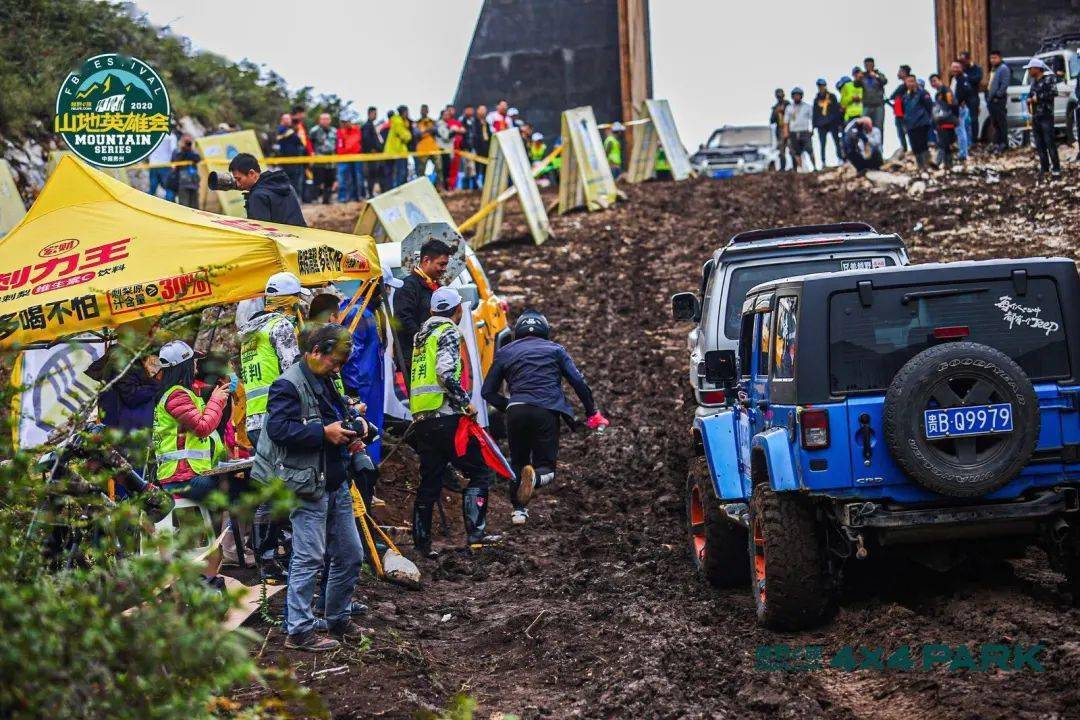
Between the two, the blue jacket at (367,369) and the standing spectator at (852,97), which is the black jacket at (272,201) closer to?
the blue jacket at (367,369)

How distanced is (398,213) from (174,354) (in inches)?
285

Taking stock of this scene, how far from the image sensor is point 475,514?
11406 millimetres

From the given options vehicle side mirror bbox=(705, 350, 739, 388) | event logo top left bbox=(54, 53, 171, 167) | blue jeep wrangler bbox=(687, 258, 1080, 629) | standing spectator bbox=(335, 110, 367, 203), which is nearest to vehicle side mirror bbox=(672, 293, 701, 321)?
vehicle side mirror bbox=(705, 350, 739, 388)

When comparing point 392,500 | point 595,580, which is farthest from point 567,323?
point 595,580

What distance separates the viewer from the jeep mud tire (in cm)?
721

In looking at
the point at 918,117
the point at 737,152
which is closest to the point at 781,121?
the point at 737,152

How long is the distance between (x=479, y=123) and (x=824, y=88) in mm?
7857

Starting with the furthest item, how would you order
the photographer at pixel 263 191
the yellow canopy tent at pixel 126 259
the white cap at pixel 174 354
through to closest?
the photographer at pixel 263 191 → the yellow canopy tent at pixel 126 259 → the white cap at pixel 174 354

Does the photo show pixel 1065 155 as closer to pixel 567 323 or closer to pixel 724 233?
pixel 724 233

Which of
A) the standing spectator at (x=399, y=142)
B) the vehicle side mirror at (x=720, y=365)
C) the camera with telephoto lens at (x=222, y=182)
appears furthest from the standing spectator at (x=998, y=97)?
the vehicle side mirror at (x=720, y=365)

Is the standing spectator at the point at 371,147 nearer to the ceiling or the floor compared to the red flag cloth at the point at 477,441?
nearer to the ceiling

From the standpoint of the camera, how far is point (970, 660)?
22.3 ft

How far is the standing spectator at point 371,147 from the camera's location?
3120 cm

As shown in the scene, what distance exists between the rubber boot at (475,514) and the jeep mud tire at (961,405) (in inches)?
185
